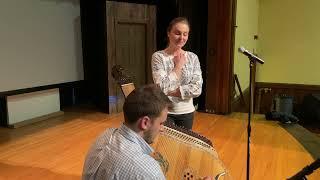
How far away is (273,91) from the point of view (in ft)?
22.5

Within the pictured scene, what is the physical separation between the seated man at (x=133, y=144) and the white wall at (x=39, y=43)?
3279 mm

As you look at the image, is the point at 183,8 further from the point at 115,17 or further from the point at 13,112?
the point at 13,112

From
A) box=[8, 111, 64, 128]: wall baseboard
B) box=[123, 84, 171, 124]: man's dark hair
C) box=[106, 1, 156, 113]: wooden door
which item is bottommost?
box=[8, 111, 64, 128]: wall baseboard

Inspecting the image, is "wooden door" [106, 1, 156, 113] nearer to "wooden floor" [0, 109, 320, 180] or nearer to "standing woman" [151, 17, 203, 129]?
"wooden floor" [0, 109, 320, 180]

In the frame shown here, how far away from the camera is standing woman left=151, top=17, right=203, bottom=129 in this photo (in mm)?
2027

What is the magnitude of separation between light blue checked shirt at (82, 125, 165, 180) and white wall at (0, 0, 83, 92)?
3263 mm

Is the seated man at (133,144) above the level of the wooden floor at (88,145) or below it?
above

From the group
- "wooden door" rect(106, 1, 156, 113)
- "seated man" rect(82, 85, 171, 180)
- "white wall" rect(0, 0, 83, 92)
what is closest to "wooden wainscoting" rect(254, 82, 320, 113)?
"wooden door" rect(106, 1, 156, 113)

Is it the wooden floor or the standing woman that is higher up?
the standing woman

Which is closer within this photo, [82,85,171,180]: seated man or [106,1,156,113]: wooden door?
[82,85,171,180]: seated man

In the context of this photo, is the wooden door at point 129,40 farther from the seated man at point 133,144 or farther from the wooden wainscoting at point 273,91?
the seated man at point 133,144

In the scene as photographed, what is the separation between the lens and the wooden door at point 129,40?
4605mm

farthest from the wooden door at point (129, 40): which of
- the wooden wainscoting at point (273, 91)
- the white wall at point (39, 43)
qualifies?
the wooden wainscoting at point (273, 91)

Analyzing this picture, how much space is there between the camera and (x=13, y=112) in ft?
13.4
